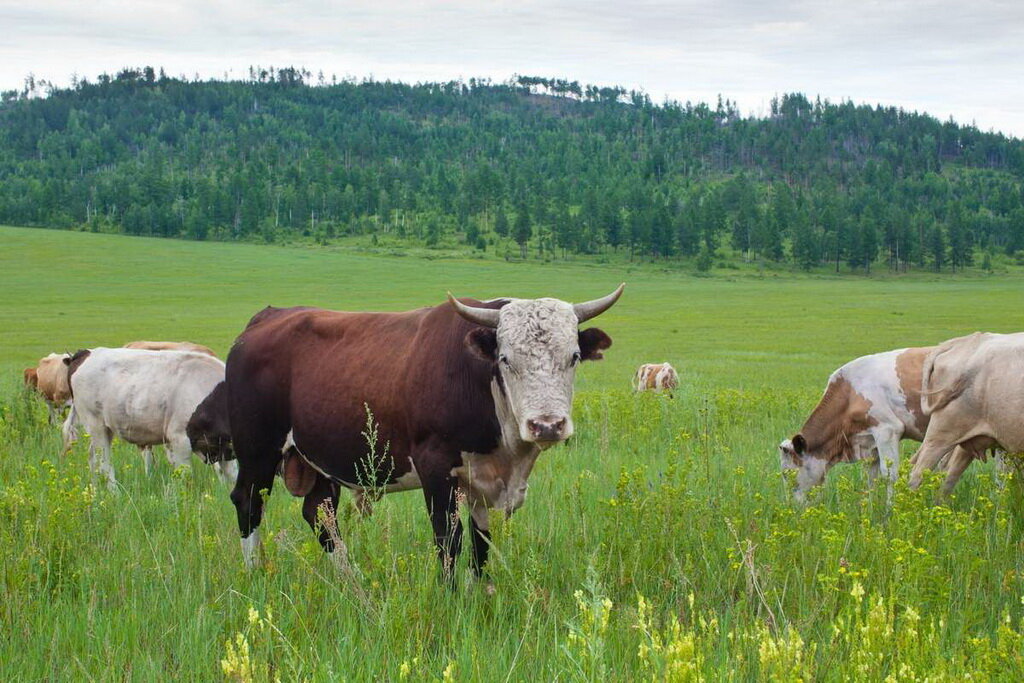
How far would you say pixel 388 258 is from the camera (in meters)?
112

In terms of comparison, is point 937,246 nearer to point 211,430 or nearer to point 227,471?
point 227,471

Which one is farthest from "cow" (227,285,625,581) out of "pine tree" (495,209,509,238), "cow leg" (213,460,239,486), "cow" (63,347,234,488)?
"pine tree" (495,209,509,238)

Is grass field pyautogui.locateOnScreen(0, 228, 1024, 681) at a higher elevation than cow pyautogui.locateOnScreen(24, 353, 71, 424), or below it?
higher

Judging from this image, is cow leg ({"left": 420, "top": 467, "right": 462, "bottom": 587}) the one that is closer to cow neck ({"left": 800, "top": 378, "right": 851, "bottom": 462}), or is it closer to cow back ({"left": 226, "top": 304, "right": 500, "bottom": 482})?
cow back ({"left": 226, "top": 304, "right": 500, "bottom": 482})

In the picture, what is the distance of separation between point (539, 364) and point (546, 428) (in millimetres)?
538

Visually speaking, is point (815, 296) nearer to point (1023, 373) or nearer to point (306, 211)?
point (1023, 373)

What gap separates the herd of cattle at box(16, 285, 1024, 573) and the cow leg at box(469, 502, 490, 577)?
0.01 m

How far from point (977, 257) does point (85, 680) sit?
158 meters

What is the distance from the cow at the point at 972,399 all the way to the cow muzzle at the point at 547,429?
14.5ft

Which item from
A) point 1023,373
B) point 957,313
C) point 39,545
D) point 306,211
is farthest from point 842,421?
point 306,211

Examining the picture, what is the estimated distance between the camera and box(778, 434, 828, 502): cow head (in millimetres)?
11305

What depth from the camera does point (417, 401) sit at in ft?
21.5

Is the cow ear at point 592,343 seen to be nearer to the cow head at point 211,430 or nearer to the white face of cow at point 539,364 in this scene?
the white face of cow at point 539,364

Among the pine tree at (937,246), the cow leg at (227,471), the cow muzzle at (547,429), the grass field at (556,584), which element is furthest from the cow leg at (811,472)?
the pine tree at (937,246)
